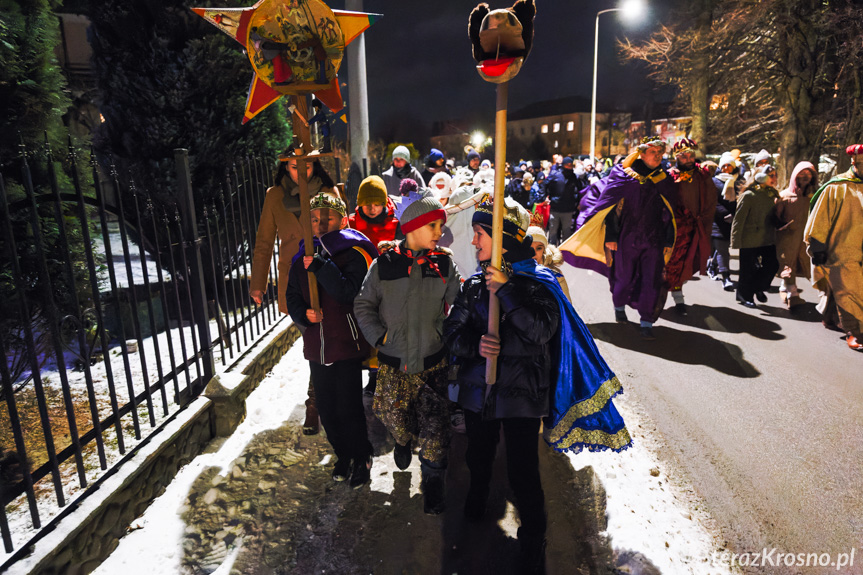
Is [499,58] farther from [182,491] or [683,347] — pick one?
[683,347]

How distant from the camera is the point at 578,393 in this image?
8.75 feet

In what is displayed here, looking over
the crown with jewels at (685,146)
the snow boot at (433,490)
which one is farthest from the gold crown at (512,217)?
the crown with jewels at (685,146)

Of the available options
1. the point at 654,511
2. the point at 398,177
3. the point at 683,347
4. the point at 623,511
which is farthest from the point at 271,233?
the point at 683,347

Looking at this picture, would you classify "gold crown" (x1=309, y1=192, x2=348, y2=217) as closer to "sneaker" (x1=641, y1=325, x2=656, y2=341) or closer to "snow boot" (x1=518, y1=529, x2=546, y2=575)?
"snow boot" (x1=518, y1=529, x2=546, y2=575)

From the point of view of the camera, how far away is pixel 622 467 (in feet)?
11.7

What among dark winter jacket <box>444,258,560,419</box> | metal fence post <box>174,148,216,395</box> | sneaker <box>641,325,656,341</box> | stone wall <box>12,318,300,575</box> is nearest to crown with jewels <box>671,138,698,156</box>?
sneaker <box>641,325,656,341</box>

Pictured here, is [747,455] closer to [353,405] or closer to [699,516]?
[699,516]

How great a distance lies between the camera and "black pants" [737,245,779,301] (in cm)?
754

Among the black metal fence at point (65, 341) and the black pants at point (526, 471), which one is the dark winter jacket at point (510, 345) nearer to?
the black pants at point (526, 471)

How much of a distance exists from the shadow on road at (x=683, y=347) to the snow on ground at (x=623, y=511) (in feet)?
4.99

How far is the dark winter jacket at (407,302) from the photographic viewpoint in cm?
299

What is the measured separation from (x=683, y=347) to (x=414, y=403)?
13.1 ft

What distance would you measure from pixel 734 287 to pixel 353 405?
7.57 meters

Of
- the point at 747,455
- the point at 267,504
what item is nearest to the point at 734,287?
the point at 747,455
